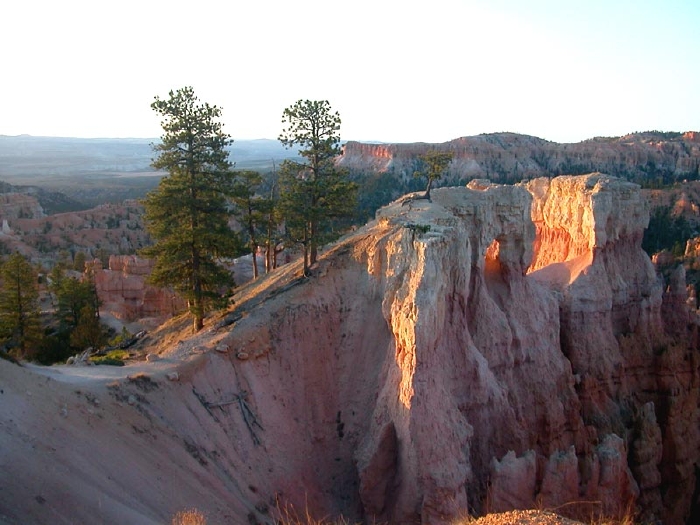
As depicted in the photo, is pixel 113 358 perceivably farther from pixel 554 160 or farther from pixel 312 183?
pixel 554 160

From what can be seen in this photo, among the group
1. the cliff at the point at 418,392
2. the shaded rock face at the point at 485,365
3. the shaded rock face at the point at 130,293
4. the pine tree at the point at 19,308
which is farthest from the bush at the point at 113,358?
the shaded rock face at the point at 130,293

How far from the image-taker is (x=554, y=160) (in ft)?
381

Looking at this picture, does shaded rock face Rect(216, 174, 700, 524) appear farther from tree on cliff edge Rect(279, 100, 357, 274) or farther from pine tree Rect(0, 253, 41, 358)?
pine tree Rect(0, 253, 41, 358)

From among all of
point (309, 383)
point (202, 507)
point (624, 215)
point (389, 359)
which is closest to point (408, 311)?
point (389, 359)

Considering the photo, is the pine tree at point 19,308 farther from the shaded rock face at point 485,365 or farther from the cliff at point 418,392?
the shaded rock face at point 485,365

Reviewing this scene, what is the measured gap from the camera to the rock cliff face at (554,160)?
111 meters

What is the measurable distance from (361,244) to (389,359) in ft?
14.6

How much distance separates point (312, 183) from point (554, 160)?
107 metres

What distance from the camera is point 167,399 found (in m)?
14.4

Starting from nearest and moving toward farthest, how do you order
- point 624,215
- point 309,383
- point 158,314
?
point 309,383
point 624,215
point 158,314

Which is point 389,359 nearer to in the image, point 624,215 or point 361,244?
point 361,244

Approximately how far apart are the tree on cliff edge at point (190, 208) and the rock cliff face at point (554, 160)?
92.8 meters

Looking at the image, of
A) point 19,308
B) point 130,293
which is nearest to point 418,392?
point 19,308

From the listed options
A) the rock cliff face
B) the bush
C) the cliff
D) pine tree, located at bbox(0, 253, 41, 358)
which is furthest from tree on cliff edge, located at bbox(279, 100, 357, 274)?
the rock cliff face
